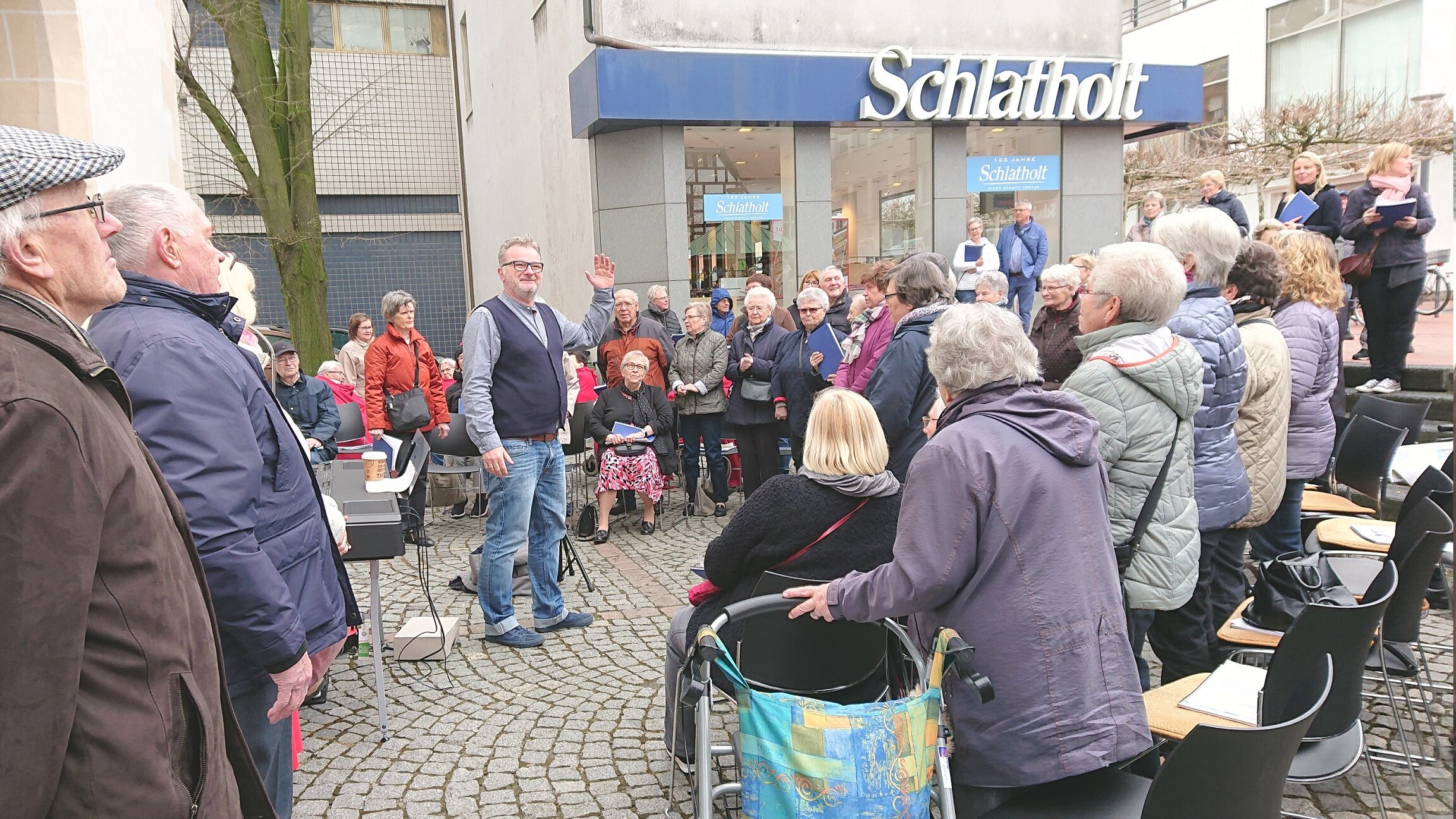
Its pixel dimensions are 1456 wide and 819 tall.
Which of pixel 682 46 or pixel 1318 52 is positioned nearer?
pixel 682 46

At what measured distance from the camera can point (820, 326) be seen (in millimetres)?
7543

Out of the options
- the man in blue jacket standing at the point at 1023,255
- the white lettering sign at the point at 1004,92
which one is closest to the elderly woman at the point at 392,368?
the white lettering sign at the point at 1004,92

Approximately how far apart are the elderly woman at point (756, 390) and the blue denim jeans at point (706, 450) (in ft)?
0.50

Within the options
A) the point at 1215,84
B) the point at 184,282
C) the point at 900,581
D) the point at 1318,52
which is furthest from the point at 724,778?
the point at 1215,84

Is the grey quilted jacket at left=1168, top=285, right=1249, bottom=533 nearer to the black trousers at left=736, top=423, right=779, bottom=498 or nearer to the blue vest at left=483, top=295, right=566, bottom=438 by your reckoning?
the blue vest at left=483, top=295, right=566, bottom=438

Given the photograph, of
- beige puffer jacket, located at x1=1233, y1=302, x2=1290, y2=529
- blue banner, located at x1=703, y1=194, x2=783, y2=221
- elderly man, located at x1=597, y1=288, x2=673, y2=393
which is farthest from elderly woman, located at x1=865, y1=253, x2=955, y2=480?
blue banner, located at x1=703, y1=194, x2=783, y2=221

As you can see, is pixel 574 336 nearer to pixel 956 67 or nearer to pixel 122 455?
pixel 122 455

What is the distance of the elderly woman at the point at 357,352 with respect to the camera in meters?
8.56

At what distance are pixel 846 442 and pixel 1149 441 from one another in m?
0.99

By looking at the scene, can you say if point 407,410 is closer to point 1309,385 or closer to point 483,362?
point 483,362

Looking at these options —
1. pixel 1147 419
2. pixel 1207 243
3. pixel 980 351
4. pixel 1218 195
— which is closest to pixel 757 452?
pixel 1207 243

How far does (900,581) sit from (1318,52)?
30.5 metres

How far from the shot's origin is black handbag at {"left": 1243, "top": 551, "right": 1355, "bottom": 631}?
3.29 metres

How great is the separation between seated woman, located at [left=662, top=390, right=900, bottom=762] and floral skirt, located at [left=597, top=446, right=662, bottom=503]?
4.38 meters
